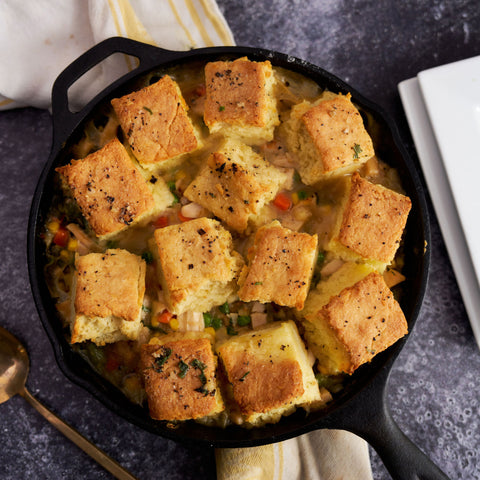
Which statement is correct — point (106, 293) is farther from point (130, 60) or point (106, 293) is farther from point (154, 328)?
point (130, 60)

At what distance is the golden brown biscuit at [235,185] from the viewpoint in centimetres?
254

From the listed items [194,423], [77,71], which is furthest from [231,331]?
[77,71]

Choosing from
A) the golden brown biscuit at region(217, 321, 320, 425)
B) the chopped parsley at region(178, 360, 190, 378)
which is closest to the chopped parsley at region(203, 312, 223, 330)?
the golden brown biscuit at region(217, 321, 320, 425)

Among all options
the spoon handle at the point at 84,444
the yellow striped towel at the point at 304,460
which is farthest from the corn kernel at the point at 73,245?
the yellow striped towel at the point at 304,460

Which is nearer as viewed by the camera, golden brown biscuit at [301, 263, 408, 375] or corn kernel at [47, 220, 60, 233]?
golden brown biscuit at [301, 263, 408, 375]

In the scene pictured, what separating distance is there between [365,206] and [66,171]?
5.03ft

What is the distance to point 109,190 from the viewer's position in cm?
258

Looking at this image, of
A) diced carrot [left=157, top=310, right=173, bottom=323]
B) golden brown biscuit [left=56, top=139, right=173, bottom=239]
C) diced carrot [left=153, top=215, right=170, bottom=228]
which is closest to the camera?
golden brown biscuit [left=56, top=139, right=173, bottom=239]

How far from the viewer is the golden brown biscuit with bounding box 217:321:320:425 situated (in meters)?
2.45

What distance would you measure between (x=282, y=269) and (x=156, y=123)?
100 cm

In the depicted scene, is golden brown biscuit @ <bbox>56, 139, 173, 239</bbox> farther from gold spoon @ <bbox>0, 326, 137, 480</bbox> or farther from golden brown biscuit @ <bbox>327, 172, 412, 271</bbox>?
gold spoon @ <bbox>0, 326, 137, 480</bbox>

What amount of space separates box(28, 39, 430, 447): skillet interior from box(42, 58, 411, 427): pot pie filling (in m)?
0.07

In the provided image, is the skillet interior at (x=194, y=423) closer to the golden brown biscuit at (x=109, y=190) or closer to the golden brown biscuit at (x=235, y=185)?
the golden brown biscuit at (x=109, y=190)

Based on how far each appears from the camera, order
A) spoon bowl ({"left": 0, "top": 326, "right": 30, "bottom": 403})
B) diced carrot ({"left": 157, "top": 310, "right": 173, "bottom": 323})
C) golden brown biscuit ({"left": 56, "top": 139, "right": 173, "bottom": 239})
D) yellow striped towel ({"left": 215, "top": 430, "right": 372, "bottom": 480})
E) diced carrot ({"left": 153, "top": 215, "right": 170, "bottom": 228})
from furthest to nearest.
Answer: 1. spoon bowl ({"left": 0, "top": 326, "right": 30, "bottom": 403})
2. yellow striped towel ({"left": 215, "top": 430, "right": 372, "bottom": 480})
3. diced carrot ({"left": 153, "top": 215, "right": 170, "bottom": 228})
4. diced carrot ({"left": 157, "top": 310, "right": 173, "bottom": 323})
5. golden brown biscuit ({"left": 56, "top": 139, "right": 173, "bottom": 239})
